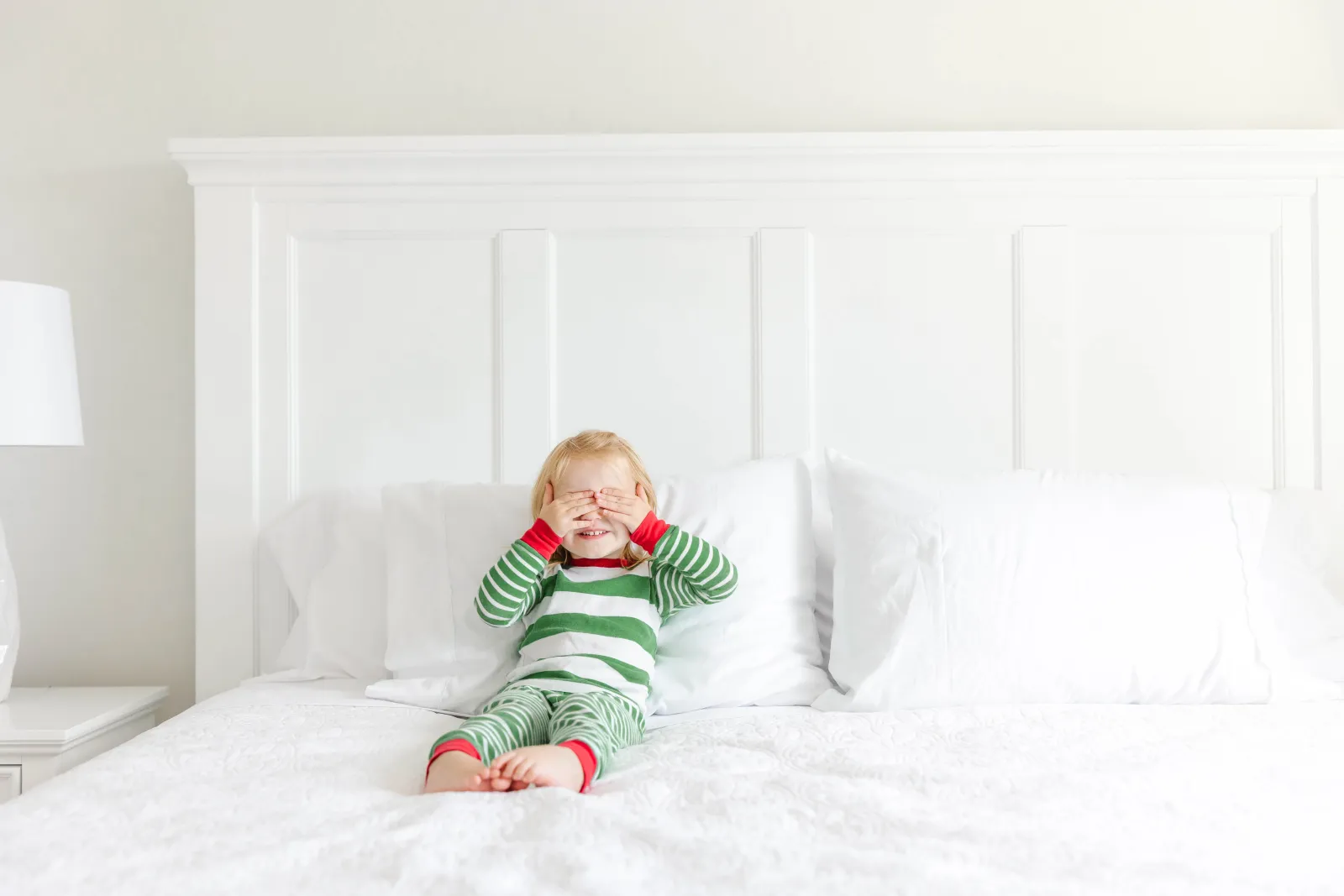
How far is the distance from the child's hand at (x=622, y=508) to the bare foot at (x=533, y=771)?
48cm

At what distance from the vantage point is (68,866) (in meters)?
0.77

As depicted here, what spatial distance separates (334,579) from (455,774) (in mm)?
754

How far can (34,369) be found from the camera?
1.55 m

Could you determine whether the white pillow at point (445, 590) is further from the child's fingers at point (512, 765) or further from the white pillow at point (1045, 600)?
the white pillow at point (1045, 600)

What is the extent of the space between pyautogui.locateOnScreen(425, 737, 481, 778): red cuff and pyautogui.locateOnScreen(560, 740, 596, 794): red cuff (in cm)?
11

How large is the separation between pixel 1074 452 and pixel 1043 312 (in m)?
0.28

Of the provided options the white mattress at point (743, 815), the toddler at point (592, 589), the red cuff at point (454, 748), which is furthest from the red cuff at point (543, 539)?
the red cuff at point (454, 748)

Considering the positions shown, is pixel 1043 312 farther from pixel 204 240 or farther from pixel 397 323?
pixel 204 240

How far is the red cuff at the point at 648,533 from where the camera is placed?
1434 millimetres

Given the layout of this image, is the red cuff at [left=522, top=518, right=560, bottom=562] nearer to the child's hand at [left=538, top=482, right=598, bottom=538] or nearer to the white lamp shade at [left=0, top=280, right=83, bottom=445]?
the child's hand at [left=538, top=482, right=598, bottom=538]

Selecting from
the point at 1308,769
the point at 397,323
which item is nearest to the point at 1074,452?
the point at 1308,769

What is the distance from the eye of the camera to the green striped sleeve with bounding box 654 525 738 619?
1.41 meters

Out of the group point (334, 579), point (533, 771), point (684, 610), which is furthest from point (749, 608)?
point (334, 579)

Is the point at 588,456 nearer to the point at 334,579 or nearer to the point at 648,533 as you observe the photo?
the point at 648,533
